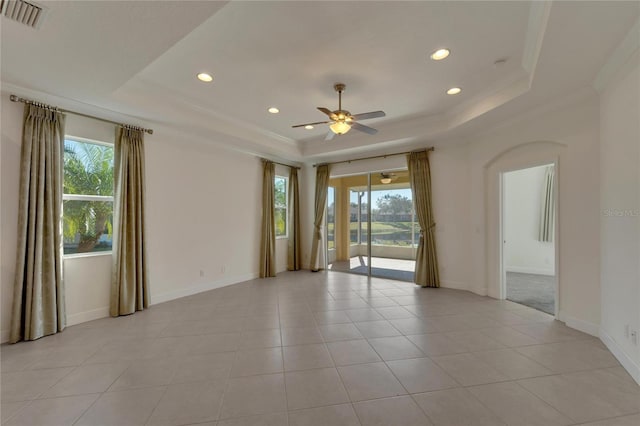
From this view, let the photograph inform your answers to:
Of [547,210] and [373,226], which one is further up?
[547,210]

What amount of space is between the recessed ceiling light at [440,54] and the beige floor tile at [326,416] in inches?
136

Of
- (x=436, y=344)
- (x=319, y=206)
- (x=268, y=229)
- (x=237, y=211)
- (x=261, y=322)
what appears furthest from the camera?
(x=319, y=206)

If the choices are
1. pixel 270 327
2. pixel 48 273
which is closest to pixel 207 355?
pixel 270 327

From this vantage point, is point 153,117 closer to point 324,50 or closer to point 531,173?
point 324,50

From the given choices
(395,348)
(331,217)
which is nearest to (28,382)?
(395,348)

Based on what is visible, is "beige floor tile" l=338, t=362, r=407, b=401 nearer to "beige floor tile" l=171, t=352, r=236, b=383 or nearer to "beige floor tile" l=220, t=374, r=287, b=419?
"beige floor tile" l=220, t=374, r=287, b=419

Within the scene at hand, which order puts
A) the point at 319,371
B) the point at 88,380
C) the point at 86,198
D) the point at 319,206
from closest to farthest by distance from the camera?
the point at 88,380 < the point at 319,371 < the point at 86,198 < the point at 319,206

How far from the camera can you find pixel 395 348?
2873 mm

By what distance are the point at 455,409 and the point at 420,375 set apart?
433 millimetres

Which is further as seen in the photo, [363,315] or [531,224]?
[531,224]

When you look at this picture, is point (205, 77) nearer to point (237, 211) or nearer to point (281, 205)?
point (237, 211)

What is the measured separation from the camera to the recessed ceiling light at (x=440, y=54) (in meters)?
2.81

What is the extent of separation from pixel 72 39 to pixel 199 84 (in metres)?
1.44

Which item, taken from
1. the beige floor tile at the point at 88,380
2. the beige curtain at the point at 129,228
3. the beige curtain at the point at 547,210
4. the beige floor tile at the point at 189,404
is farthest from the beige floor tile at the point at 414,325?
the beige curtain at the point at 547,210
